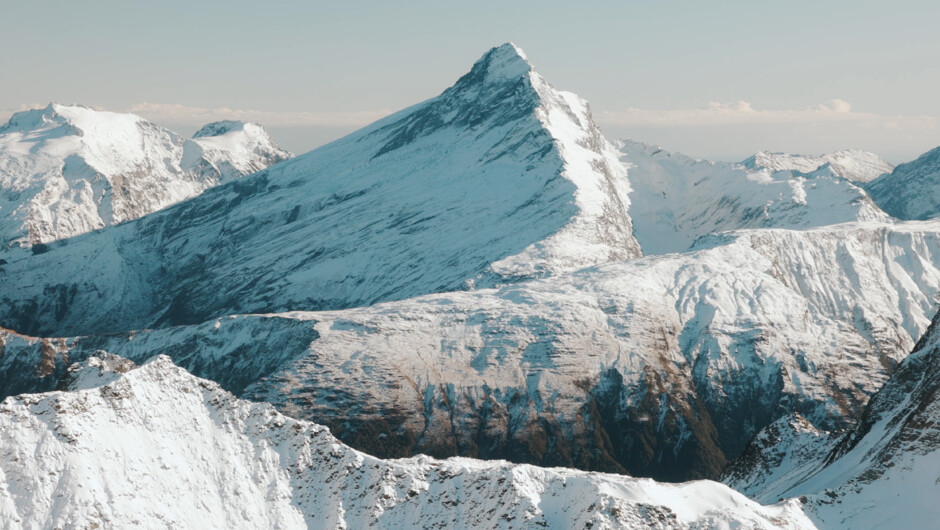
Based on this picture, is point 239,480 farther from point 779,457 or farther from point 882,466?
point 779,457

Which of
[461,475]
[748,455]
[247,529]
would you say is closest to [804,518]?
[461,475]

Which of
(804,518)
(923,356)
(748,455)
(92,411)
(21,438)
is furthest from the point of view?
(748,455)

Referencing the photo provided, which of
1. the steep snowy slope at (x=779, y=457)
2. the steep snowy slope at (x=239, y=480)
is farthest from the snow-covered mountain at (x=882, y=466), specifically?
the steep snowy slope at (x=239, y=480)

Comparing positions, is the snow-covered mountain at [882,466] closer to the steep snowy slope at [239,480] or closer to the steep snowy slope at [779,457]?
the steep snowy slope at [779,457]

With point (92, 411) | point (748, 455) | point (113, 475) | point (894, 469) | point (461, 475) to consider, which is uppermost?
point (92, 411)

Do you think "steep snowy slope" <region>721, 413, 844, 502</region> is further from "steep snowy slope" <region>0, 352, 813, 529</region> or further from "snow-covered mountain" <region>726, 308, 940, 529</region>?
"steep snowy slope" <region>0, 352, 813, 529</region>

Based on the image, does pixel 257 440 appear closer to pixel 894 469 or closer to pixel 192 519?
pixel 192 519
